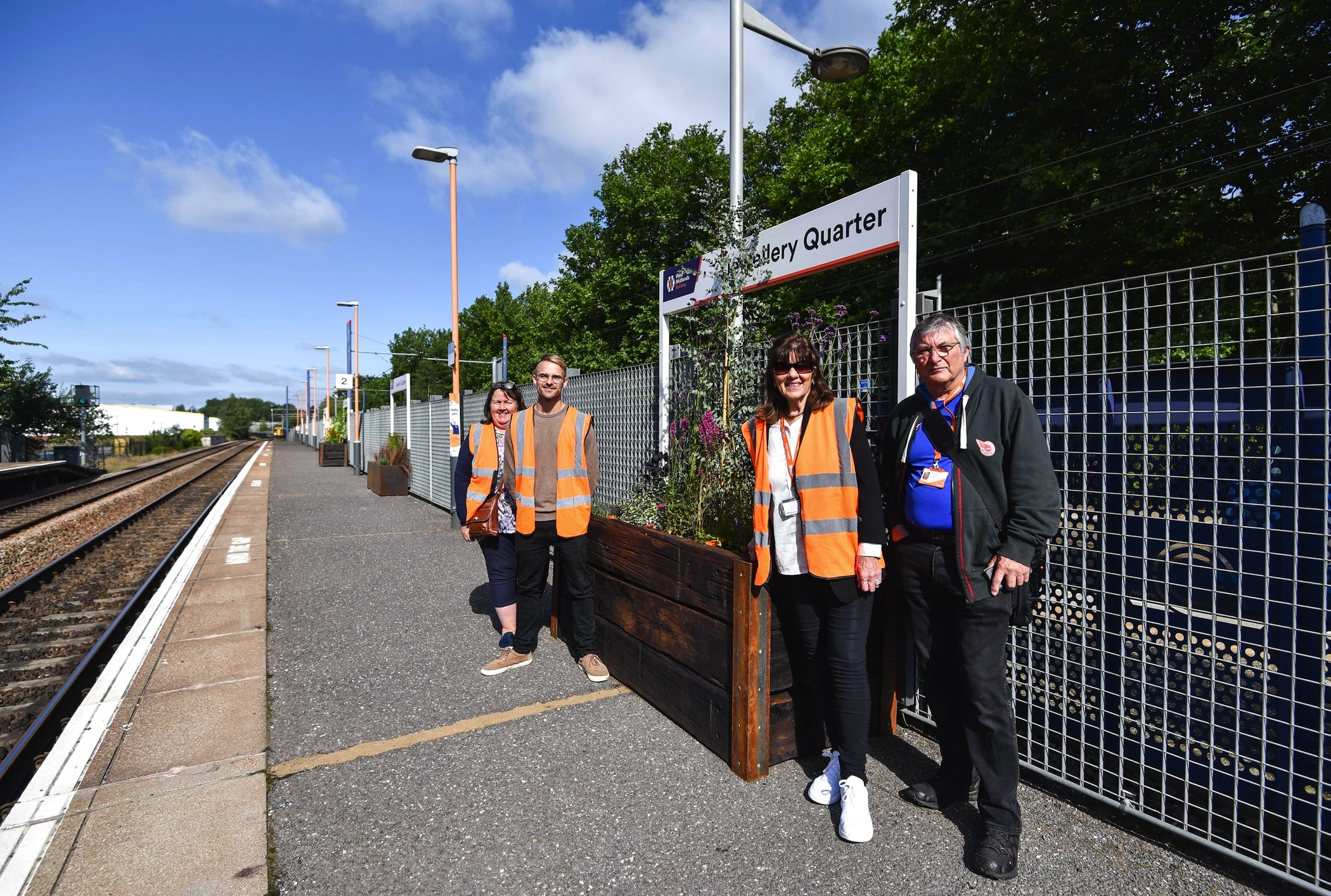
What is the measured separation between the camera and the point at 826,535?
256 centimetres

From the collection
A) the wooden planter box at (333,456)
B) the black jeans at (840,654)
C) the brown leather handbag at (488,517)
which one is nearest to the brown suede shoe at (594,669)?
the brown leather handbag at (488,517)

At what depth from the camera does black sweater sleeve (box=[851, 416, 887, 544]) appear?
2555mm

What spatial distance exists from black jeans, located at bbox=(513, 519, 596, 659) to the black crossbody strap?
218 cm

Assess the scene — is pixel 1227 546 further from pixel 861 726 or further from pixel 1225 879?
pixel 861 726

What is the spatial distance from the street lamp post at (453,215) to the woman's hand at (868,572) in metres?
9.73

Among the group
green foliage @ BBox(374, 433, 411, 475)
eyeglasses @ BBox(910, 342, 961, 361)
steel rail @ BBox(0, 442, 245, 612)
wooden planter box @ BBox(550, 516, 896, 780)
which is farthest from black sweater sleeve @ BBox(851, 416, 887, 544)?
green foliage @ BBox(374, 433, 411, 475)

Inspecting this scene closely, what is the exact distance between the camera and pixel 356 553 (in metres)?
8.04

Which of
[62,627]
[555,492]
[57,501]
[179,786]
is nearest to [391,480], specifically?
[57,501]

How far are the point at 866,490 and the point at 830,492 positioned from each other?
0.13 metres

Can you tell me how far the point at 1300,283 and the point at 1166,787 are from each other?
1791 mm

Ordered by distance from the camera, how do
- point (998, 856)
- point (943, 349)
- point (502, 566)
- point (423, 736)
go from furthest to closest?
point (502, 566), point (423, 736), point (943, 349), point (998, 856)

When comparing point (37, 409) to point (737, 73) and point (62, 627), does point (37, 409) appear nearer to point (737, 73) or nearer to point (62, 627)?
point (62, 627)

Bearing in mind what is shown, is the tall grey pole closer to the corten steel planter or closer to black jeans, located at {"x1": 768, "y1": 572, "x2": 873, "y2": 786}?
the corten steel planter

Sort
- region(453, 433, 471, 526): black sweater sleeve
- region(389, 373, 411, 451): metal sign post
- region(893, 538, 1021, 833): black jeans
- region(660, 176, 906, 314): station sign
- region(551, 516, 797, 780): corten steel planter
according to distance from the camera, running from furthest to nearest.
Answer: region(389, 373, 411, 451): metal sign post → region(453, 433, 471, 526): black sweater sleeve → region(660, 176, 906, 314): station sign → region(551, 516, 797, 780): corten steel planter → region(893, 538, 1021, 833): black jeans
